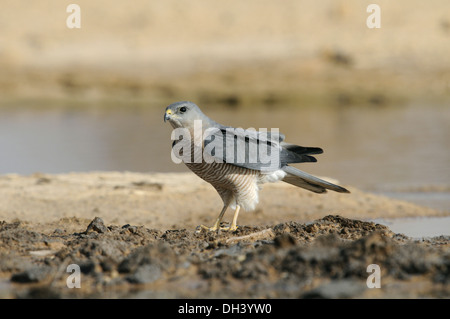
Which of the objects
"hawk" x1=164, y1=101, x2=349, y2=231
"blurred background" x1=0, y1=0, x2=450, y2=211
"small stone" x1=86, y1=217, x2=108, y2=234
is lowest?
"small stone" x1=86, y1=217, x2=108, y2=234

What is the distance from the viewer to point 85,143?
49.1 ft

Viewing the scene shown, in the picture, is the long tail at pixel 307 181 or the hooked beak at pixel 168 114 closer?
the hooked beak at pixel 168 114

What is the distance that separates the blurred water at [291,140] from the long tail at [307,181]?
2.43 metres

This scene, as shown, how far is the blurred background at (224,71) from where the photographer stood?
1630 centimetres

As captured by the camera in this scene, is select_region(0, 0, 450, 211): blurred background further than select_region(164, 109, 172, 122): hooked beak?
Yes

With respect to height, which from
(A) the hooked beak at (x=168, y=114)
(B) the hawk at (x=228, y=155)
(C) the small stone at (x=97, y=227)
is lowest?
(C) the small stone at (x=97, y=227)

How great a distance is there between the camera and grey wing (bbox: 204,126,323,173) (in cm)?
609

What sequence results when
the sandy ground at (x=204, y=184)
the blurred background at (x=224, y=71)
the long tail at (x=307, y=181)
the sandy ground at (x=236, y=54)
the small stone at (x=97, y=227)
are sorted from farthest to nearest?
the sandy ground at (x=236, y=54) < the blurred background at (x=224, y=71) < the long tail at (x=307, y=181) < the small stone at (x=97, y=227) < the sandy ground at (x=204, y=184)

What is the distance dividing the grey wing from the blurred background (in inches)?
289

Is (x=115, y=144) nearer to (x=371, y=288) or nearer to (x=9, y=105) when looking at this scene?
(x=9, y=105)

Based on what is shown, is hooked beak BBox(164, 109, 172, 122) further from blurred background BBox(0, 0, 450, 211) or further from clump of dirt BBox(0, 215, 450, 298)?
blurred background BBox(0, 0, 450, 211)

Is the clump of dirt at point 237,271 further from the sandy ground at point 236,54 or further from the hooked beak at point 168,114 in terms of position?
the sandy ground at point 236,54

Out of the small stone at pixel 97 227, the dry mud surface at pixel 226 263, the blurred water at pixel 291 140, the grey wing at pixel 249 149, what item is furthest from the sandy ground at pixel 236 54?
the small stone at pixel 97 227

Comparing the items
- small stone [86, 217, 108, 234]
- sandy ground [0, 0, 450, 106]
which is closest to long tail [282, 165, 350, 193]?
small stone [86, 217, 108, 234]
